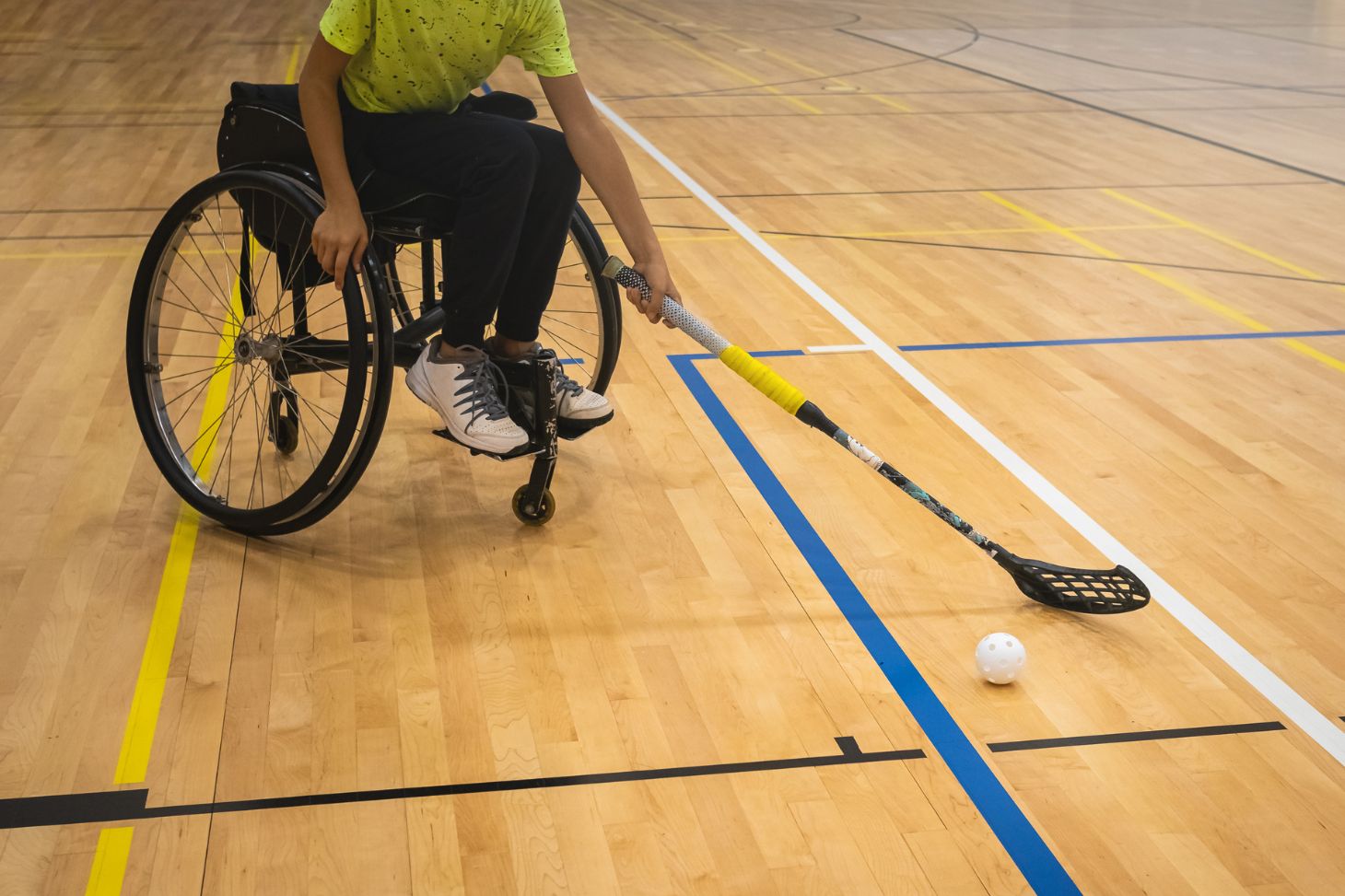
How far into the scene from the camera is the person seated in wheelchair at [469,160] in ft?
7.13

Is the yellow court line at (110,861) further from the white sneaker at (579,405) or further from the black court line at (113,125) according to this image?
the black court line at (113,125)

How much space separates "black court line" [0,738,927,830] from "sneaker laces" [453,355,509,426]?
769mm

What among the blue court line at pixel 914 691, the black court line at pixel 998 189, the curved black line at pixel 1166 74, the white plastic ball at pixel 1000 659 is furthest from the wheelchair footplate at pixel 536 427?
the curved black line at pixel 1166 74

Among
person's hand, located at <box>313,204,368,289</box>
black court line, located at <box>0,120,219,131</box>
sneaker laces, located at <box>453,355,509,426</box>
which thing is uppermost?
person's hand, located at <box>313,204,368,289</box>

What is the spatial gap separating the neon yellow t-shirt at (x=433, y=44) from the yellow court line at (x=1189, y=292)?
7.45ft

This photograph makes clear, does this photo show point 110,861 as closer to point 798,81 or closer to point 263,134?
point 263,134

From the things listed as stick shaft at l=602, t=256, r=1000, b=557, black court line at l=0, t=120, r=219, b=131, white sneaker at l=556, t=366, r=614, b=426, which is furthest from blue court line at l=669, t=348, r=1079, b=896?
black court line at l=0, t=120, r=219, b=131

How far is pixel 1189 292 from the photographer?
13.4 feet

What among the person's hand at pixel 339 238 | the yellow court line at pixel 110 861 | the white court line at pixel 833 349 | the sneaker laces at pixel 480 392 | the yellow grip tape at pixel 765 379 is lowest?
the white court line at pixel 833 349

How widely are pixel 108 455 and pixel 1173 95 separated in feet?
22.9

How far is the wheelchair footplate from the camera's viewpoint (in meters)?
2.40

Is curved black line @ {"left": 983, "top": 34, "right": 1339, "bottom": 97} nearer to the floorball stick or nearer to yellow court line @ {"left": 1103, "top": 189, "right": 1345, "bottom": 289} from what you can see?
yellow court line @ {"left": 1103, "top": 189, "right": 1345, "bottom": 289}

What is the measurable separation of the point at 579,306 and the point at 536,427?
1482mm

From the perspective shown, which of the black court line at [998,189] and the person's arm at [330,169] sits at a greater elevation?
the person's arm at [330,169]
